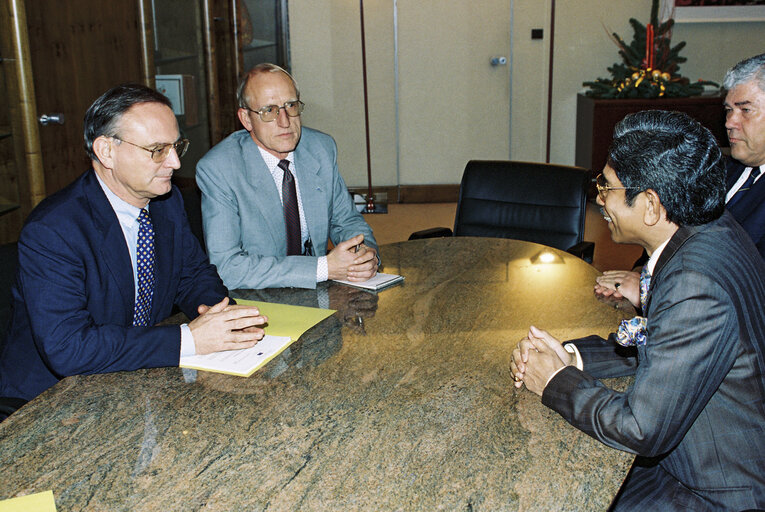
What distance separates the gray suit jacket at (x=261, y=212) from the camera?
2344 mm

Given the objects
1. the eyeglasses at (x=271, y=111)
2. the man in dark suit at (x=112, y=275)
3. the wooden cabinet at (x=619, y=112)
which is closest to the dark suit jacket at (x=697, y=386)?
the man in dark suit at (x=112, y=275)

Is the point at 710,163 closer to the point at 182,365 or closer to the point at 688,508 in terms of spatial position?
the point at 688,508

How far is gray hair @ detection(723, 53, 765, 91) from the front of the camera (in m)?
2.57

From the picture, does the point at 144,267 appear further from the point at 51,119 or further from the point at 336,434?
the point at 51,119

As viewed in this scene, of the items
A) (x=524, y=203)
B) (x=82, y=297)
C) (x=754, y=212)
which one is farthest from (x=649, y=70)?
(x=82, y=297)

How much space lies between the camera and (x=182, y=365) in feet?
5.61

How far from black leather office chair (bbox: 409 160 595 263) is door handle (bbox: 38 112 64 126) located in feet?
5.82

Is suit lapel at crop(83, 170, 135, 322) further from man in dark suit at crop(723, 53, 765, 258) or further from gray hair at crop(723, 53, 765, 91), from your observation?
gray hair at crop(723, 53, 765, 91)

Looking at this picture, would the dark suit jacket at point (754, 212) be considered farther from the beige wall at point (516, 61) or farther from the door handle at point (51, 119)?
the beige wall at point (516, 61)

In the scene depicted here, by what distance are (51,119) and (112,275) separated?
180 centimetres

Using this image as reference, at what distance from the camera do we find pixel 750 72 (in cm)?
260

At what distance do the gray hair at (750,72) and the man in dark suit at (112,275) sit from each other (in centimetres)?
199

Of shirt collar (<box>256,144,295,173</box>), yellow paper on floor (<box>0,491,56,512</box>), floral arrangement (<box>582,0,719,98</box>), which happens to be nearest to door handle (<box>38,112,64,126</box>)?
shirt collar (<box>256,144,295,173</box>)

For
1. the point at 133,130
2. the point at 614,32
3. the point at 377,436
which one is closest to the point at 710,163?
the point at 377,436
